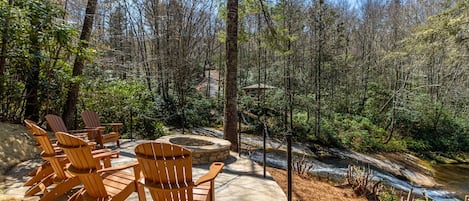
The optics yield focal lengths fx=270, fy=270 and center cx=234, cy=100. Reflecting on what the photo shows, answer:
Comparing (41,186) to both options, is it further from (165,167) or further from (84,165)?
(165,167)

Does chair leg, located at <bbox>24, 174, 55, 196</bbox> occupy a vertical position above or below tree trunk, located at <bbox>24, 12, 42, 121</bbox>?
below

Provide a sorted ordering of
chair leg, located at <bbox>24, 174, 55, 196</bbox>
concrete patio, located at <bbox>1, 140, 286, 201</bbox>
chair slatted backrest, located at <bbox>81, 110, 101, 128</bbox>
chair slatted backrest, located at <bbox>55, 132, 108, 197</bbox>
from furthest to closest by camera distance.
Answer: chair slatted backrest, located at <bbox>81, 110, 101, 128</bbox>, concrete patio, located at <bbox>1, 140, 286, 201</bbox>, chair leg, located at <bbox>24, 174, 55, 196</bbox>, chair slatted backrest, located at <bbox>55, 132, 108, 197</bbox>

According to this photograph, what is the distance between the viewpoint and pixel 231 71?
5734mm

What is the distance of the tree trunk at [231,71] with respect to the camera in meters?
5.68

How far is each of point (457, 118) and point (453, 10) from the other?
36.1 feet

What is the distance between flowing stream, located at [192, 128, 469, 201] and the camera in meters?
7.81

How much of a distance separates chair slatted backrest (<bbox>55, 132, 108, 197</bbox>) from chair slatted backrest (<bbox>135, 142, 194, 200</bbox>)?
0.53 meters

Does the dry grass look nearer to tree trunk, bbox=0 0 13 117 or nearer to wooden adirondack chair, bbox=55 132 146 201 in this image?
wooden adirondack chair, bbox=55 132 146 201

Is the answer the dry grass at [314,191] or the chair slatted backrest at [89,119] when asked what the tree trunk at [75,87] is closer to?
the chair slatted backrest at [89,119]

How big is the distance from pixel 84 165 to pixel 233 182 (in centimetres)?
194

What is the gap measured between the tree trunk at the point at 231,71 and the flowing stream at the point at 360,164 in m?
1.34

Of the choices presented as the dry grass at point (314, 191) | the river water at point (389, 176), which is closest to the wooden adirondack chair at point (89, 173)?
the dry grass at point (314, 191)

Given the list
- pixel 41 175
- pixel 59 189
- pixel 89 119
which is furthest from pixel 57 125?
pixel 59 189

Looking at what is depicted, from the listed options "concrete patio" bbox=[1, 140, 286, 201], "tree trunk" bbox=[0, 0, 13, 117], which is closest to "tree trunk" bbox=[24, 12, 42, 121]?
"tree trunk" bbox=[0, 0, 13, 117]
